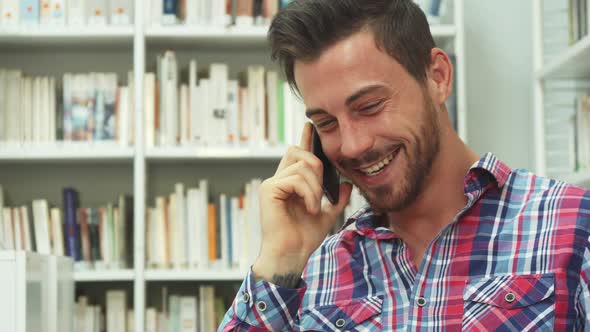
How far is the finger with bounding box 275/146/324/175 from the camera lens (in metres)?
1.38

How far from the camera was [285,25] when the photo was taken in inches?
51.1

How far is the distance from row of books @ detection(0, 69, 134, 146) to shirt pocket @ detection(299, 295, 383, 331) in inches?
65.5

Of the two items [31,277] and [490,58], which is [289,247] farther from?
[490,58]

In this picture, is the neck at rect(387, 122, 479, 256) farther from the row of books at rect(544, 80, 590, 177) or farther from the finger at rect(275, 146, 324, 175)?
the row of books at rect(544, 80, 590, 177)

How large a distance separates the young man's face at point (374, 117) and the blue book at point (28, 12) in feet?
5.89

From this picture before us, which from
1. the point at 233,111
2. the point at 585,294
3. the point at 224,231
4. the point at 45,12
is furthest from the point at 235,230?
the point at 585,294

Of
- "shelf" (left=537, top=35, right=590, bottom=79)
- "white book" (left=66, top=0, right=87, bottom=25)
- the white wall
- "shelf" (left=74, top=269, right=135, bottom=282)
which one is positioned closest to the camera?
"shelf" (left=537, top=35, right=590, bottom=79)

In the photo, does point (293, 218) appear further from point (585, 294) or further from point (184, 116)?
point (184, 116)

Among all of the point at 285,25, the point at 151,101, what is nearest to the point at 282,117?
the point at 151,101

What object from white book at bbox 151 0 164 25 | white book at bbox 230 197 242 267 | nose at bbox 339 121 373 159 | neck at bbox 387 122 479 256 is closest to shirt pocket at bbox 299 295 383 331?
neck at bbox 387 122 479 256

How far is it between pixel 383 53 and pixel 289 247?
0.32 meters

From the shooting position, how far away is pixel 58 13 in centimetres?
280

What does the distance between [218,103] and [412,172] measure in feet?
5.49

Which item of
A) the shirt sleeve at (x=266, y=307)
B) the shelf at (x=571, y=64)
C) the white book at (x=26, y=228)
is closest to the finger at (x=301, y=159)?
the shirt sleeve at (x=266, y=307)
